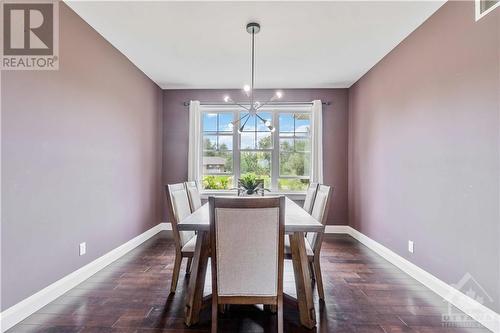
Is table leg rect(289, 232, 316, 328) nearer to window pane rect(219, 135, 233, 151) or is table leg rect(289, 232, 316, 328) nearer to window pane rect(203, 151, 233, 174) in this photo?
window pane rect(203, 151, 233, 174)

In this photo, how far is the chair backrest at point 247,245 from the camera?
1.51 metres

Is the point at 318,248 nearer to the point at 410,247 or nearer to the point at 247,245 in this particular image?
the point at 247,245

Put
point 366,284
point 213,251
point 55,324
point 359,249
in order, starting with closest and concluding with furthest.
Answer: point 213,251 < point 55,324 < point 366,284 < point 359,249

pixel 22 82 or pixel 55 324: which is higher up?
pixel 22 82

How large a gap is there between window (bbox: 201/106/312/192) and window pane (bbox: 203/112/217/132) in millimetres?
121

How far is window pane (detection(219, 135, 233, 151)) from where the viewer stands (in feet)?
15.9

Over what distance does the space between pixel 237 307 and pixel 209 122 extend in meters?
3.47

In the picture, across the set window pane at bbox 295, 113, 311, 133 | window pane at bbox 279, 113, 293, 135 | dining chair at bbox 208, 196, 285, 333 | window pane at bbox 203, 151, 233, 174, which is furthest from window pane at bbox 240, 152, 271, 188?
dining chair at bbox 208, 196, 285, 333

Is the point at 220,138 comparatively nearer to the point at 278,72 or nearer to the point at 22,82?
the point at 278,72

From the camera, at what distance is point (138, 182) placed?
3.90 m

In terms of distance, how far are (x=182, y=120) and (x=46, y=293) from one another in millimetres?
3222

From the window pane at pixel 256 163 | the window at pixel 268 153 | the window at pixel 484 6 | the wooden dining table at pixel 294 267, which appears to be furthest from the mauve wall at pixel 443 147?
the window pane at pixel 256 163

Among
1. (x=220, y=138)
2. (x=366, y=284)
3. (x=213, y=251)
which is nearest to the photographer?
(x=213, y=251)

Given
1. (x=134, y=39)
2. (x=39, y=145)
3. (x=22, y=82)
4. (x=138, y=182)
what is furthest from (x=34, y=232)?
(x=134, y=39)
